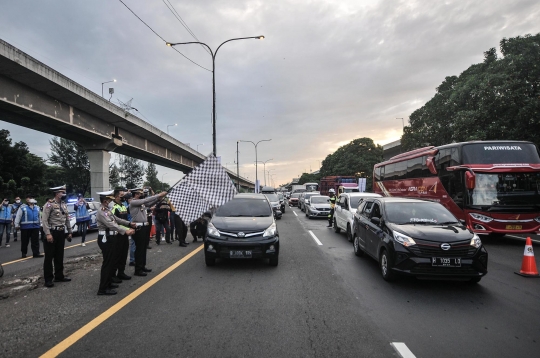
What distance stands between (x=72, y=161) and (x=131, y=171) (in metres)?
13.7

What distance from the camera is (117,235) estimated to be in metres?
6.12

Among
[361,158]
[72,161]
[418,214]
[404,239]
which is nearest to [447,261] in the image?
[404,239]

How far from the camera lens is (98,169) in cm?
2425

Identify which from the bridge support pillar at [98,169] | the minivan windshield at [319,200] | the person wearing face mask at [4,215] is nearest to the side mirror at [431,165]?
the minivan windshield at [319,200]

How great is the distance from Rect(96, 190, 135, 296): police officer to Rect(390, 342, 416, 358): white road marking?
4.39 metres

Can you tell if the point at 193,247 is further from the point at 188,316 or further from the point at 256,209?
the point at 188,316

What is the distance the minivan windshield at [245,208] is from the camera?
8.61 meters

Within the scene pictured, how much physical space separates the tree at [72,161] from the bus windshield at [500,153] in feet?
147

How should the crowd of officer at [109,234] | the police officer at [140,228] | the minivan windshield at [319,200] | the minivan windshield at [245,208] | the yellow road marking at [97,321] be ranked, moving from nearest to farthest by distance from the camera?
the yellow road marking at [97,321]
the crowd of officer at [109,234]
the police officer at [140,228]
the minivan windshield at [245,208]
the minivan windshield at [319,200]

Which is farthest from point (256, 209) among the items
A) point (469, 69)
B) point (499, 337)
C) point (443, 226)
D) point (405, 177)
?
point (469, 69)

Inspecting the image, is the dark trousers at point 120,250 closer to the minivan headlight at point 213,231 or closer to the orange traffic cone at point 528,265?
the minivan headlight at point 213,231

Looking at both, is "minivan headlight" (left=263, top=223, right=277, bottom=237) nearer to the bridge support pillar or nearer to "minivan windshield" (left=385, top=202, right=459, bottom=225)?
"minivan windshield" (left=385, top=202, right=459, bottom=225)

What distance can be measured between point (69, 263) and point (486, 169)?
12.6 m

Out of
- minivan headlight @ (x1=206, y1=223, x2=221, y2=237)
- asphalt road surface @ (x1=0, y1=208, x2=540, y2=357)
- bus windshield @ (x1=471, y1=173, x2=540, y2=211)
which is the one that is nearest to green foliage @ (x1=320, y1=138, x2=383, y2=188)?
bus windshield @ (x1=471, y1=173, x2=540, y2=211)
